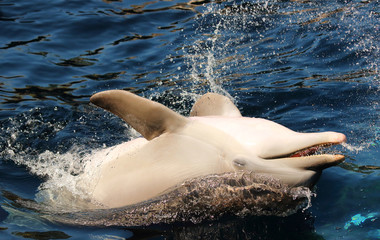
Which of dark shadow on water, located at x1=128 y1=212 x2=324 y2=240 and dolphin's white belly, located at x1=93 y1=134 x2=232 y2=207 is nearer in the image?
dark shadow on water, located at x1=128 y1=212 x2=324 y2=240

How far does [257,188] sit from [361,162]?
196 cm

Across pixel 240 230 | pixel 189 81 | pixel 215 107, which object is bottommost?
pixel 240 230

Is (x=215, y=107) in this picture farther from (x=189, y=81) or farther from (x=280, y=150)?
(x=189, y=81)

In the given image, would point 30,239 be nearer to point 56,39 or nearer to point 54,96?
point 54,96

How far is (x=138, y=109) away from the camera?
192 inches

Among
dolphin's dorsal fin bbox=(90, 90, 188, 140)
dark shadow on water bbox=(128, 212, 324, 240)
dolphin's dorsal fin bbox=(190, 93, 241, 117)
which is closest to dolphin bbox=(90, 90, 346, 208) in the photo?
dolphin's dorsal fin bbox=(90, 90, 188, 140)

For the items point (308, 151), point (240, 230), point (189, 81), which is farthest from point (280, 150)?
point (189, 81)

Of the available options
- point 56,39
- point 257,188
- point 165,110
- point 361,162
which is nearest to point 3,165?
point 165,110

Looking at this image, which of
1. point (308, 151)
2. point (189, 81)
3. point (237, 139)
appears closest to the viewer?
point (308, 151)

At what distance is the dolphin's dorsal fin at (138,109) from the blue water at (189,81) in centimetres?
92

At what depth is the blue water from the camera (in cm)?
513

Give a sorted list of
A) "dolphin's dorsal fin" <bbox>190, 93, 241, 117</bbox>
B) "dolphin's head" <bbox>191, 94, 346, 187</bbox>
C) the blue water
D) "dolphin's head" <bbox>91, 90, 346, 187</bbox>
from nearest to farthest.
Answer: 1. "dolphin's head" <bbox>191, 94, 346, 187</bbox>
2. "dolphin's head" <bbox>91, 90, 346, 187</bbox>
3. the blue water
4. "dolphin's dorsal fin" <bbox>190, 93, 241, 117</bbox>

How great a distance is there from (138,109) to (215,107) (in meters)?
1.26

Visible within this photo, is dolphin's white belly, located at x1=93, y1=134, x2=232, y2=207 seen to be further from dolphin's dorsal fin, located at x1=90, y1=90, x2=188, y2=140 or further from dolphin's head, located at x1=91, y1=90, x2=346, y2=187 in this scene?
dolphin's dorsal fin, located at x1=90, y1=90, x2=188, y2=140
